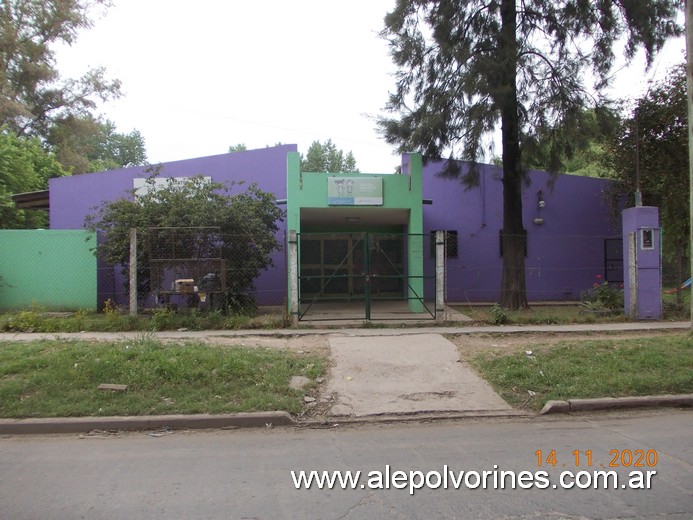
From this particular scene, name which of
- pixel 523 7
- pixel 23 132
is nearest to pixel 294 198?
pixel 523 7

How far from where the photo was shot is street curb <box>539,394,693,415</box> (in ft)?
18.9

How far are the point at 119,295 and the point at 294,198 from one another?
21.9 feet

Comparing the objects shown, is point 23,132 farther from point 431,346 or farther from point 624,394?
point 624,394

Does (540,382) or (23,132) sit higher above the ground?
(23,132)

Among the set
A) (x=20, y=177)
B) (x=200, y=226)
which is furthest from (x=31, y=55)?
(x=200, y=226)

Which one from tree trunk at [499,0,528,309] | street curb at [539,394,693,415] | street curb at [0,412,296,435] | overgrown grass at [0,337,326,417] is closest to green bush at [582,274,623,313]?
tree trunk at [499,0,528,309]

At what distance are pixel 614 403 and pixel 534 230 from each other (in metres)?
12.0

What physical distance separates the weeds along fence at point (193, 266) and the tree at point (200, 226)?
0.08 feet

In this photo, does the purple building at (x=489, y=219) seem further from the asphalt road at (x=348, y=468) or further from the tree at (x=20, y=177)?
the asphalt road at (x=348, y=468)

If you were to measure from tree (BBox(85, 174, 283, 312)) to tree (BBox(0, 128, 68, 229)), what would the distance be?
7.59 m

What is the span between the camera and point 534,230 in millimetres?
16984

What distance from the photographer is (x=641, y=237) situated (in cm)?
1081

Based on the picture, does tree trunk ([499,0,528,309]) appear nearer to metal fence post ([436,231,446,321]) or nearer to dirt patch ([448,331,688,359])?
metal fence post ([436,231,446,321])

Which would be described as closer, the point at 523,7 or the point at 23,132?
the point at 523,7
